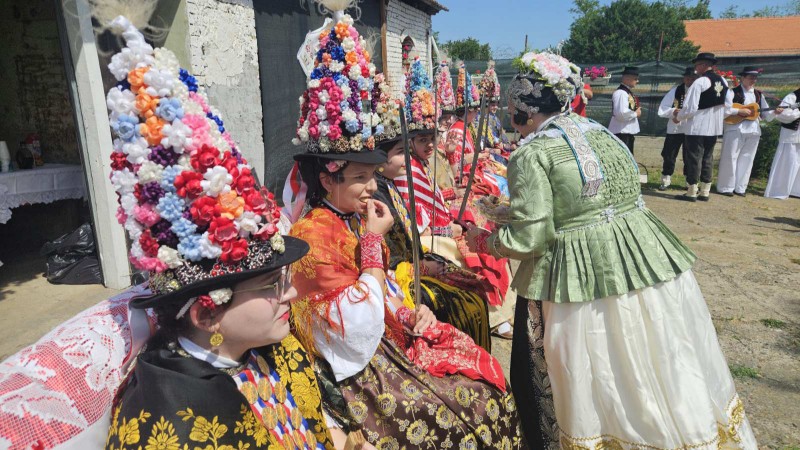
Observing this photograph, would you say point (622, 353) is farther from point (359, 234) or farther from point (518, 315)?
point (359, 234)

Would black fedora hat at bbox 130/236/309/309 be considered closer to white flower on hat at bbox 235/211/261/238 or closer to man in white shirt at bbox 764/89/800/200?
white flower on hat at bbox 235/211/261/238

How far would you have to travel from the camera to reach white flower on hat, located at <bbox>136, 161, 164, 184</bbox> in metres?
1.36

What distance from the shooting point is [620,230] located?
241 cm

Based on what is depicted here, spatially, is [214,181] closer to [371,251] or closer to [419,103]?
[371,251]

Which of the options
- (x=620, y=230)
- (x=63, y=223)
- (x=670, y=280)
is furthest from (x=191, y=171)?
(x=63, y=223)

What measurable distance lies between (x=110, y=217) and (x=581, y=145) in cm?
428

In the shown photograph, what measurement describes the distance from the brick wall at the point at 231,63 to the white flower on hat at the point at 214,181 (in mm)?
4903

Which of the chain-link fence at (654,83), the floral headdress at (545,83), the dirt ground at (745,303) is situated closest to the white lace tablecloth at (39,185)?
the dirt ground at (745,303)

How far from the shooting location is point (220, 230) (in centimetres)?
141

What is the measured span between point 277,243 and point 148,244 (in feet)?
1.13

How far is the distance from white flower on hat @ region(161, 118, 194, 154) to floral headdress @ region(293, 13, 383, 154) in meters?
1.09

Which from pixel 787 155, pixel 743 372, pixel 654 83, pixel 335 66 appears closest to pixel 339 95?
pixel 335 66

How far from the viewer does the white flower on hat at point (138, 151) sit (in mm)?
1354

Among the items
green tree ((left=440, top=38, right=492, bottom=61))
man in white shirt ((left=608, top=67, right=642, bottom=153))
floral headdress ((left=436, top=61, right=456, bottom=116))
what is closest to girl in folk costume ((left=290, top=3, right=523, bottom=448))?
floral headdress ((left=436, top=61, right=456, bottom=116))
